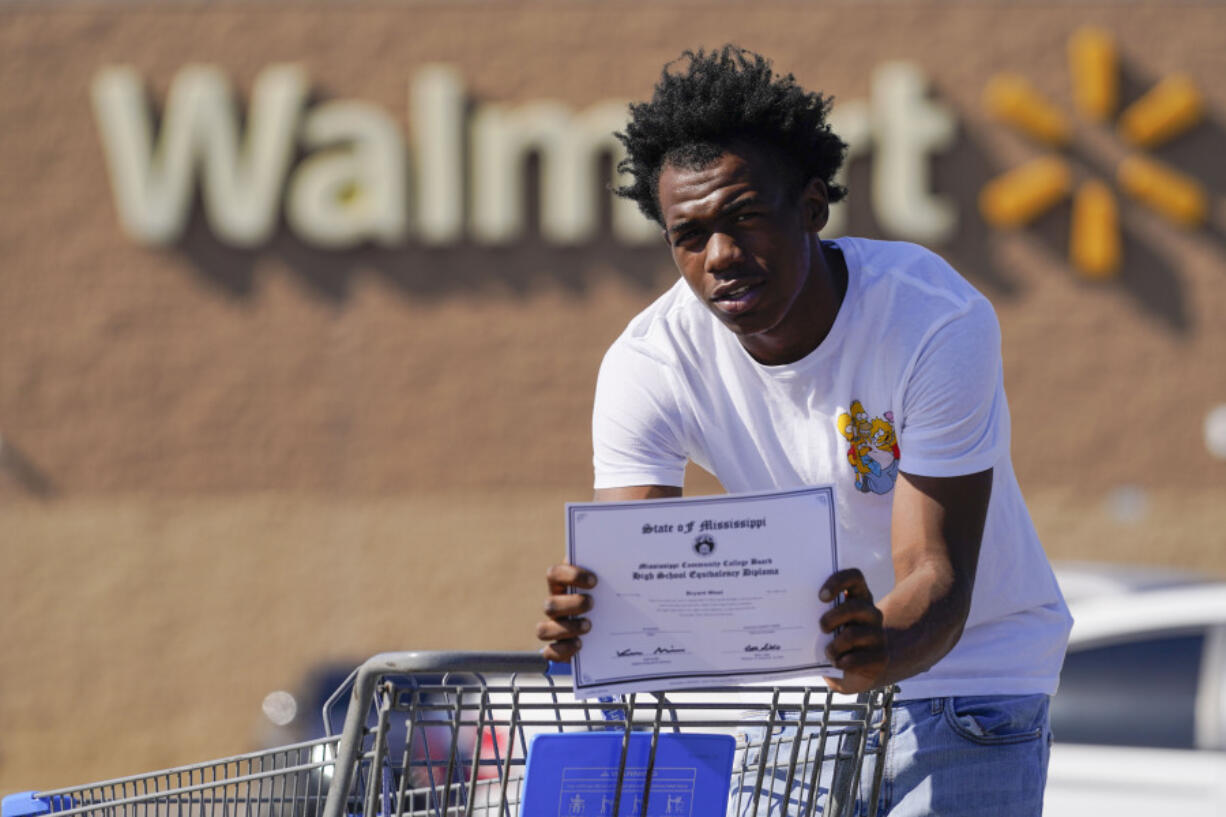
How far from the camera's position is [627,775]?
8.14 feet

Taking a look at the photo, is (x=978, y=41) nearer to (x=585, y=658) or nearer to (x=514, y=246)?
(x=514, y=246)

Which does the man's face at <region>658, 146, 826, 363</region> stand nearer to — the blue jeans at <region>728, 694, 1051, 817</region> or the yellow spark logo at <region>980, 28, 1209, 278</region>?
the blue jeans at <region>728, 694, 1051, 817</region>

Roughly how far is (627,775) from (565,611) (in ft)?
1.05

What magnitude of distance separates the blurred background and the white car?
6.49 meters

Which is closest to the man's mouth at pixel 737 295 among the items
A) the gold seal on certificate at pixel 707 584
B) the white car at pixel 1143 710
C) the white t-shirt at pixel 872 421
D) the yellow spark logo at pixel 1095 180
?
the white t-shirt at pixel 872 421

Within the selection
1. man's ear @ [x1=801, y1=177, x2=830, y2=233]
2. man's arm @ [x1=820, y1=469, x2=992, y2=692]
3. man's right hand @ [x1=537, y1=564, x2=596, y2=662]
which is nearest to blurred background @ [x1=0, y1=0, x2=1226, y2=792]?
man's ear @ [x1=801, y1=177, x2=830, y2=233]

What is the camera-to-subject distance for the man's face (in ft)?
8.68

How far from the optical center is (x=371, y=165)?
41.1 feet

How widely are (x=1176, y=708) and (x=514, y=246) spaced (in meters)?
7.63

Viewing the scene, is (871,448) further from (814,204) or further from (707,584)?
(707,584)

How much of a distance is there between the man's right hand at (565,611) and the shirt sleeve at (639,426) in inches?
22.5

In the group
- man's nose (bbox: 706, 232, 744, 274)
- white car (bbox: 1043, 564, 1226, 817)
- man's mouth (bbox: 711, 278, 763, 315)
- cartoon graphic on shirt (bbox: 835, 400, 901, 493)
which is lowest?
white car (bbox: 1043, 564, 1226, 817)

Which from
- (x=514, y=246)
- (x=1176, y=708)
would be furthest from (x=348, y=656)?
(x=1176, y=708)
